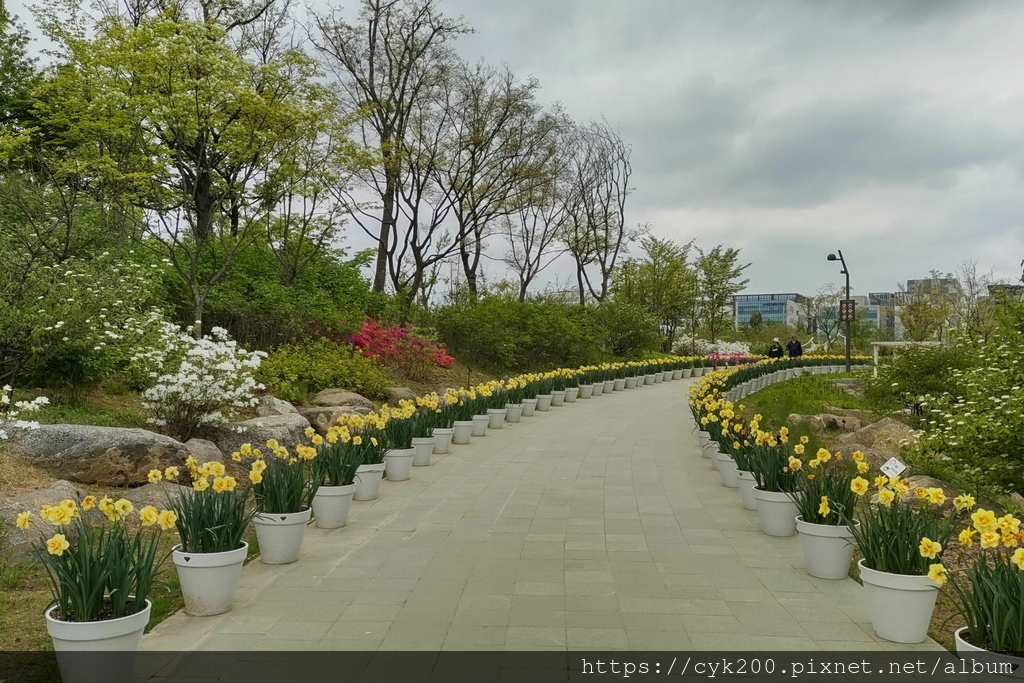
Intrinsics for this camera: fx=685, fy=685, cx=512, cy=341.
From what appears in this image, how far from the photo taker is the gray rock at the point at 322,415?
31.0ft

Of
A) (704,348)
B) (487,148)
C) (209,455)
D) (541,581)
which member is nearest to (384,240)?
(487,148)

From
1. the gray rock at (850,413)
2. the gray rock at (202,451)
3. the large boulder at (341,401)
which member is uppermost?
the large boulder at (341,401)

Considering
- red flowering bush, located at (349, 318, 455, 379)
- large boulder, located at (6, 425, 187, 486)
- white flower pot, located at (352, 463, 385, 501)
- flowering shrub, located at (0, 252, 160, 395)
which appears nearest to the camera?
large boulder, located at (6, 425, 187, 486)

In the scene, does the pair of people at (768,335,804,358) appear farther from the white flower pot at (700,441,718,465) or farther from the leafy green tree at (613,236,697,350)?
the white flower pot at (700,441,718,465)

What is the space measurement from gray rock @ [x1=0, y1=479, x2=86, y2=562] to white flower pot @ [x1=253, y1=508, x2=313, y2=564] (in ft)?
4.63

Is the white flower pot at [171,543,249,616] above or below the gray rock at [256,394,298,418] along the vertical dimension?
below

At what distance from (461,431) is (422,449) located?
6.11ft

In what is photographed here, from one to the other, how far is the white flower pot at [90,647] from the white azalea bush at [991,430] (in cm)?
678

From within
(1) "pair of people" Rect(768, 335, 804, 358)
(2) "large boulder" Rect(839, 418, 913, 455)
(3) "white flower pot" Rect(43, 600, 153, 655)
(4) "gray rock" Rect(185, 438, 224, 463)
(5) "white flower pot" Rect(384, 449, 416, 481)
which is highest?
(1) "pair of people" Rect(768, 335, 804, 358)

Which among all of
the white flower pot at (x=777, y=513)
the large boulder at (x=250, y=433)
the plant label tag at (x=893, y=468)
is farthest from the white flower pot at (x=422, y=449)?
the plant label tag at (x=893, y=468)

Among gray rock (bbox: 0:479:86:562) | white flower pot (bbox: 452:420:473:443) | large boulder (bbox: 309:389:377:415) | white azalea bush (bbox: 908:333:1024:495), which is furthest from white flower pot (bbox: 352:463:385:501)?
white azalea bush (bbox: 908:333:1024:495)

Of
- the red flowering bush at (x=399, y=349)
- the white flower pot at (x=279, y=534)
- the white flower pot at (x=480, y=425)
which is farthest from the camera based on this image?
the red flowering bush at (x=399, y=349)

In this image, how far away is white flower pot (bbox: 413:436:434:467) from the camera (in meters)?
8.65
